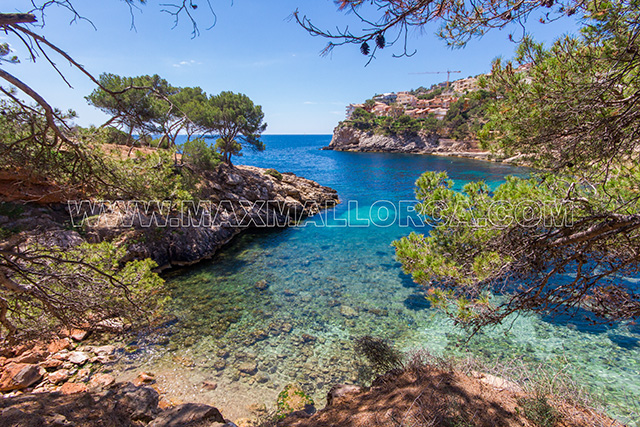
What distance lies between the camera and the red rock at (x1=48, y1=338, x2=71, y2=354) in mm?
7223

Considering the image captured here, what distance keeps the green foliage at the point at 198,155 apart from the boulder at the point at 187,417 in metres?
15.4

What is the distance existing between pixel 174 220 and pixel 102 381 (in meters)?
8.82

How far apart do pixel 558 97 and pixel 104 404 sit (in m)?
8.42

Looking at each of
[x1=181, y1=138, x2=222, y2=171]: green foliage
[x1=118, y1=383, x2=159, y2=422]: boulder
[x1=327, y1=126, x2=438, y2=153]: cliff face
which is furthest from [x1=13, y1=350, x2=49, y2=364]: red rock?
[x1=327, y1=126, x2=438, y2=153]: cliff face

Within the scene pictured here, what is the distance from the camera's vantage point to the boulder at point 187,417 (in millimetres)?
4164

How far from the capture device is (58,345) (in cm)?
737

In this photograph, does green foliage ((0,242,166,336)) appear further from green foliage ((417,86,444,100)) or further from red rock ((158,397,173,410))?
green foliage ((417,86,444,100))

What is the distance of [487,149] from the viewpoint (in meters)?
4.79

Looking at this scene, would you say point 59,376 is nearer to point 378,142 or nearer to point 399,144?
point 399,144

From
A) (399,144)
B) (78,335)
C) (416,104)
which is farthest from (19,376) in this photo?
(416,104)

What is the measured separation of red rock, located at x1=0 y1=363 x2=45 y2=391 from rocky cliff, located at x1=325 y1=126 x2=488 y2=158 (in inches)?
2455

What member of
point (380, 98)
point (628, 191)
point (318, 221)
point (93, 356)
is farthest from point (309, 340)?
point (380, 98)

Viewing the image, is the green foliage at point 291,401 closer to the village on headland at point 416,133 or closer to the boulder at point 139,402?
the boulder at point 139,402

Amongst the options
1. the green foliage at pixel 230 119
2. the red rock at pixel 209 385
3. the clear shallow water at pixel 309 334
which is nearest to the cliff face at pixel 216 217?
the clear shallow water at pixel 309 334
